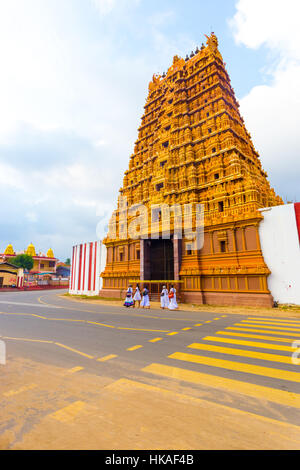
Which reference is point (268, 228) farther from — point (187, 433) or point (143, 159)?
point (143, 159)

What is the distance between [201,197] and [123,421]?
20.5 metres

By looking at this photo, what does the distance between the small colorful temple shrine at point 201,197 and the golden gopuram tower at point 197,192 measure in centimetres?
8

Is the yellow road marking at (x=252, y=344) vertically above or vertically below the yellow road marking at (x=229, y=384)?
below

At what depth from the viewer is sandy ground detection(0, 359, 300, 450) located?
→ 2.29 metres

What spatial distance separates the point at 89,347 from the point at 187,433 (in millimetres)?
4037

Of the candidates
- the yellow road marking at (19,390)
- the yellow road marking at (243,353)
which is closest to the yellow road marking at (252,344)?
the yellow road marking at (243,353)

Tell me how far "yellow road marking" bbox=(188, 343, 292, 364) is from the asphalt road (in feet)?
0.07

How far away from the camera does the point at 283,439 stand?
237 centimetres

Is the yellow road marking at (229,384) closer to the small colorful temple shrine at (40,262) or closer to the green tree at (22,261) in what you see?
the green tree at (22,261)

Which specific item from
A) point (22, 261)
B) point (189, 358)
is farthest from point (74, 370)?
point (22, 261)

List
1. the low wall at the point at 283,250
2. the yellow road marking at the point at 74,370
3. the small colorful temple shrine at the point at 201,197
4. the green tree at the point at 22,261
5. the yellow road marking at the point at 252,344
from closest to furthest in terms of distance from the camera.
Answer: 1. the yellow road marking at the point at 74,370
2. the yellow road marking at the point at 252,344
3. the low wall at the point at 283,250
4. the small colorful temple shrine at the point at 201,197
5. the green tree at the point at 22,261

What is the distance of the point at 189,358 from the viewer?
16.4 ft

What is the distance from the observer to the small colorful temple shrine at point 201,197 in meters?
17.2

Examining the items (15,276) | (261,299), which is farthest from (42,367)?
(15,276)
